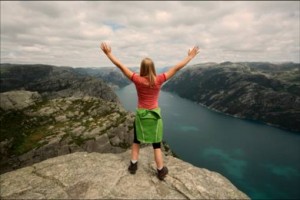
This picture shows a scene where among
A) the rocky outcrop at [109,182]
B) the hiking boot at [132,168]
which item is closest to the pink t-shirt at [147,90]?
the hiking boot at [132,168]

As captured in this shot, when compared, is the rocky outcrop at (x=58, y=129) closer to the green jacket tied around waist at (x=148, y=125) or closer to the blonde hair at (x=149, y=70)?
the green jacket tied around waist at (x=148, y=125)

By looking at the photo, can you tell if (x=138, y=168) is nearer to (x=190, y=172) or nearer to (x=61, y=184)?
(x=190, y=172)

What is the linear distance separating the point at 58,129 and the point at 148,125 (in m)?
124

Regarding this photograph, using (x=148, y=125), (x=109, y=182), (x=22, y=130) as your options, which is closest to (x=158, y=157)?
(x=148, y=125)

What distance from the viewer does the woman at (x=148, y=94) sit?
34.1 feet

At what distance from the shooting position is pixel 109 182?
10586mm

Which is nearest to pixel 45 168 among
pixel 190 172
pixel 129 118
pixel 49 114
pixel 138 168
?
pixel 138 168

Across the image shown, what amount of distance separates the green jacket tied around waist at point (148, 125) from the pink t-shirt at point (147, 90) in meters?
0.27

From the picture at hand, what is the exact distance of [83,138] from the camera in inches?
4616

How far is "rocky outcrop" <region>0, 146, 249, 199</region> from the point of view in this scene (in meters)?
9.95

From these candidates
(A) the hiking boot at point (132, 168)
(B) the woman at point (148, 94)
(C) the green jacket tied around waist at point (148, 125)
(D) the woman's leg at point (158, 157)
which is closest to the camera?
(B) the woman at point (148, 94)

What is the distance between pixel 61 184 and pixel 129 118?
124 meters

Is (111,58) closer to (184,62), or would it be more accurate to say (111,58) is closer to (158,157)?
(184,62)

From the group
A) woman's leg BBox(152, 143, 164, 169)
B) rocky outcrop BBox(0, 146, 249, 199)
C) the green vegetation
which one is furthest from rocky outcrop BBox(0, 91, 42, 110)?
woman's leg BBox(152, 143, 164, 169)
